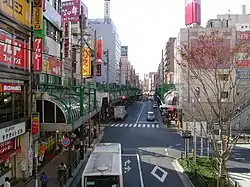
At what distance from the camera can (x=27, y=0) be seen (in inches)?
858

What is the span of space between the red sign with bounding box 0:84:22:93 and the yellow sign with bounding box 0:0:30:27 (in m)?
3.73

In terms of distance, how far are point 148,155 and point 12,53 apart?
1676cm

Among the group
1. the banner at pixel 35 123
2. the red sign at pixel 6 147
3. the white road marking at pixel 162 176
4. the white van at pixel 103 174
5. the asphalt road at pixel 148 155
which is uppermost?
the banner at pixel 35 123

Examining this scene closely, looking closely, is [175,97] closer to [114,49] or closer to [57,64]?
[57,64]

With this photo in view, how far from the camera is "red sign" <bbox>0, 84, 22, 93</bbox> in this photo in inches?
715

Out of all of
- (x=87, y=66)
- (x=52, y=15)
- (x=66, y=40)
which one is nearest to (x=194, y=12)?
(x=87, y=66)

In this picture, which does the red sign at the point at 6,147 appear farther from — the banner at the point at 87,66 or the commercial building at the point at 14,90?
the banner at the point at 87,66

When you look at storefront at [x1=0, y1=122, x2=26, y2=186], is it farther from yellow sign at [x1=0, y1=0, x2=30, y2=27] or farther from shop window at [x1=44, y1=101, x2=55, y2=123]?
yellow sign at [x1=0, y1=0, x2=30, y2=27]

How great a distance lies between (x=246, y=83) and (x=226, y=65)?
101ft

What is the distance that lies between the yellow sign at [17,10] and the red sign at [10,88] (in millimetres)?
3727

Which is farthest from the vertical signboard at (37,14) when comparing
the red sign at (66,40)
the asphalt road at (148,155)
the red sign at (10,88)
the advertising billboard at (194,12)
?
the advertising billboard at (194,12)

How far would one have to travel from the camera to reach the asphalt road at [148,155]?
22766 millimetres

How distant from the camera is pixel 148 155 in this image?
31.6 metres

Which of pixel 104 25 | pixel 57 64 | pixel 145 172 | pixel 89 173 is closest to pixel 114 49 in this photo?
pixel 104 25
